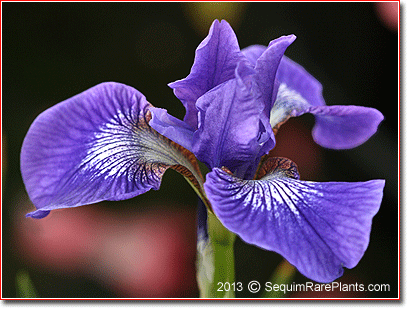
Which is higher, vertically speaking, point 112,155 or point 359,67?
point 359,67

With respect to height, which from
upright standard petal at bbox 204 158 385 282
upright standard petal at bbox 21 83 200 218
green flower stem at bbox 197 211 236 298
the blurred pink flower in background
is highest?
upright standard petal at bbox 21 83 200 218

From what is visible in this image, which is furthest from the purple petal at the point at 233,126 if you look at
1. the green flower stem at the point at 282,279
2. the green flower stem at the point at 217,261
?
the green flower stem at the point at 282,279

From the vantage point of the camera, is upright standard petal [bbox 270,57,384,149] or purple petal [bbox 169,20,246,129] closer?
purple petal [bbox 169,20,246,129]

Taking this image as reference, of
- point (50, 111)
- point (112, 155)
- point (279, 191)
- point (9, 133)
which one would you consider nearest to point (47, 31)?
point (9, 133)

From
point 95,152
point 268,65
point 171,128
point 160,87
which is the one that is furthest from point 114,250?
point 268,65

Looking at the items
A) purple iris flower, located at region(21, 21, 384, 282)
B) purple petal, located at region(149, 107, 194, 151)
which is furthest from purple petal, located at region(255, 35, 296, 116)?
purple petal, located at region(149, 107, 194, 151)

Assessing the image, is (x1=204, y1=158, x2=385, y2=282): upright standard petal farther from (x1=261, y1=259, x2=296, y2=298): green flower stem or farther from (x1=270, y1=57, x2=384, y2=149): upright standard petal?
(x1=261, y1=259, x2=296, y2=298): green flower stem

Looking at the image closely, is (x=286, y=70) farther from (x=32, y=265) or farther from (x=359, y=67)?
(x=32, y=265)

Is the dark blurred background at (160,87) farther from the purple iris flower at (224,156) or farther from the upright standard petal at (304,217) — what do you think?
the upright standard petal at (304,217)
